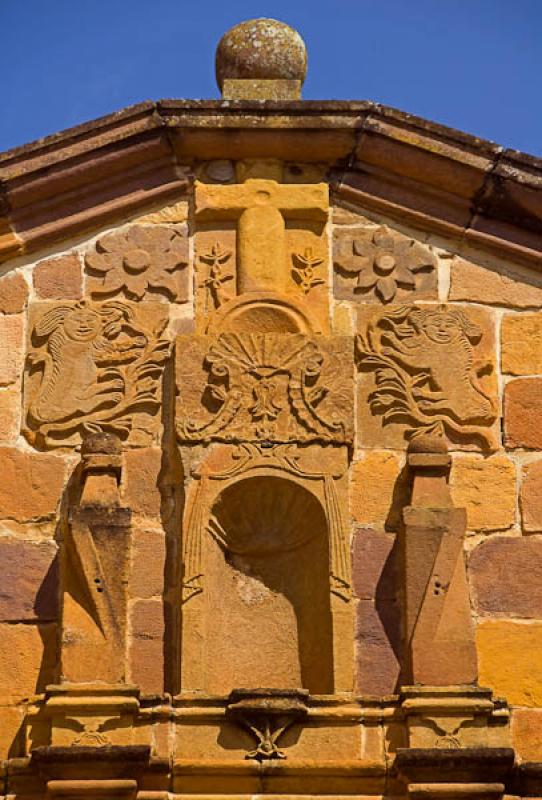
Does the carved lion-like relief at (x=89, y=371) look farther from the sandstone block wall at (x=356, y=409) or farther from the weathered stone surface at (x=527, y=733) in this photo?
the weathered stone surface at (x=527, y=733)

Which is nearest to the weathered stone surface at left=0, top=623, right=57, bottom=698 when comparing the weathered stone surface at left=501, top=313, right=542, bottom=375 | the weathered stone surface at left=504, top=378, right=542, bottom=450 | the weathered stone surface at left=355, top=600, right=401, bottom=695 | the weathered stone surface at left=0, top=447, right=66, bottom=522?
the weathered stone surface at left=0, top=447, right=66, bottom=522

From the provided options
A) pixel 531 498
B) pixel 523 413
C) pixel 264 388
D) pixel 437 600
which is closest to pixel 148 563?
pixel 264 388

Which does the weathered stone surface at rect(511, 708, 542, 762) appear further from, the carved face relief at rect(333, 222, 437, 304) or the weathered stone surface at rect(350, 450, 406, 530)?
the carved face relief at rect(333, 222, 437, 304)

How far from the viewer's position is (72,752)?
31.5 feet

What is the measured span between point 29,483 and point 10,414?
0.37 m

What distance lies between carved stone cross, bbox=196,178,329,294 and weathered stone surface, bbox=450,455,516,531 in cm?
128

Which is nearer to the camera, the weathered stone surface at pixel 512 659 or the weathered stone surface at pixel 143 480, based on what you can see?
the weathered stone surface at pixel 512 659

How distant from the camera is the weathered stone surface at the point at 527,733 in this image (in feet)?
33.0

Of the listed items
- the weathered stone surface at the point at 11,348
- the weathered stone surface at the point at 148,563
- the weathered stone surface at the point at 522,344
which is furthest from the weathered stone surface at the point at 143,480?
the weathered stone surface at the point at 522,344

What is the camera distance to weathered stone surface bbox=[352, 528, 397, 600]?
10.4m

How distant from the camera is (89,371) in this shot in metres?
10.8

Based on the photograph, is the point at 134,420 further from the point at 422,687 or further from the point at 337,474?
the point at 422,687

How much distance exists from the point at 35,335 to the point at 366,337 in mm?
1598

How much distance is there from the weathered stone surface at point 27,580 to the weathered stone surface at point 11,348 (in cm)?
83
